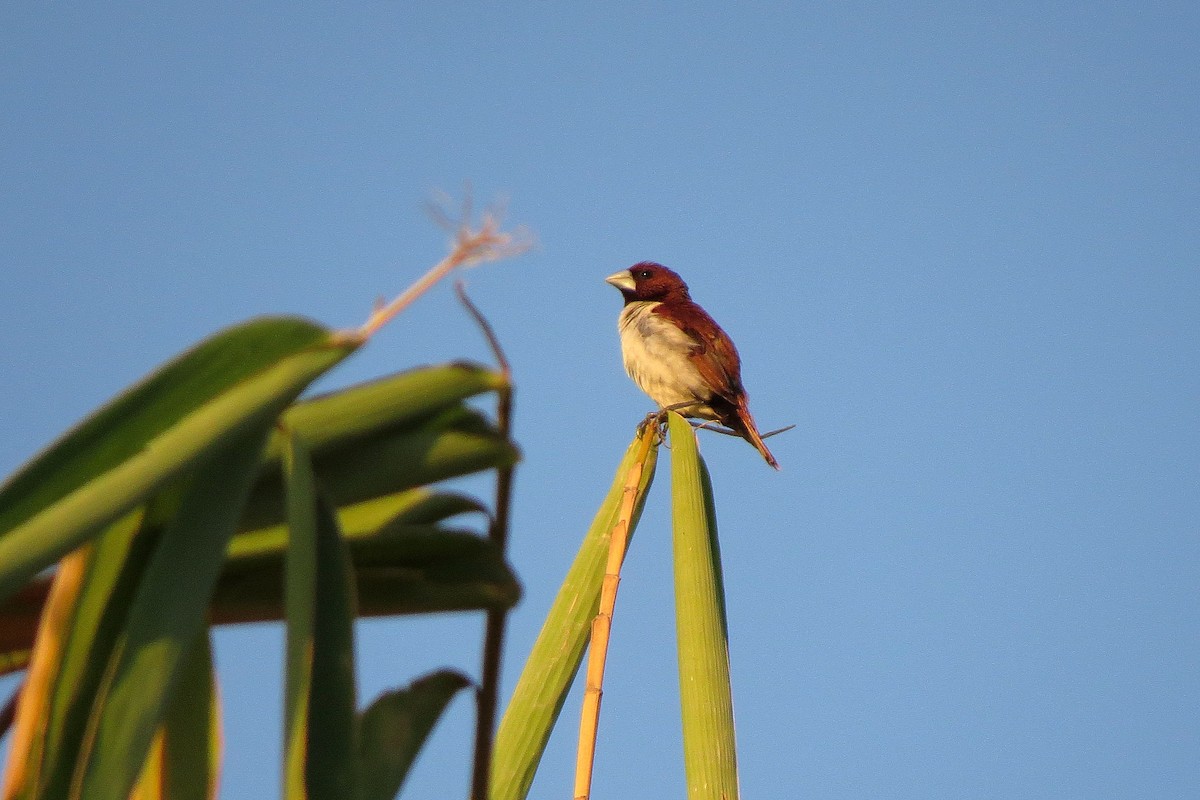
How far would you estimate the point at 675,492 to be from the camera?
196cm

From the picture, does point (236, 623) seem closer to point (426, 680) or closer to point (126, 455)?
point (426, 680)

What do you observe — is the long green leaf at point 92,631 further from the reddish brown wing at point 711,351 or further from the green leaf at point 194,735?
the reddish brown wing at point 711,351

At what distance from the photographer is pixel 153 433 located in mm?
942

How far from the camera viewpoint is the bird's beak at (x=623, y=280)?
360 inches

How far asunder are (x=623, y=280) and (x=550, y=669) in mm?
7584

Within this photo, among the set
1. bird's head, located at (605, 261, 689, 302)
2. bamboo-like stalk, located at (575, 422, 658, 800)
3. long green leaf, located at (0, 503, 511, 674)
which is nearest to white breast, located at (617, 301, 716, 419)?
bird's head, located at (605, 261, 689, 302)

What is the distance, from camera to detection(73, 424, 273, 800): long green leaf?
89 cm

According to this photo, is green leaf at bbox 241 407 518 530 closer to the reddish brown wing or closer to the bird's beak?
the reddish brown wing

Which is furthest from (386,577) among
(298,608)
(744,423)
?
(744,423)

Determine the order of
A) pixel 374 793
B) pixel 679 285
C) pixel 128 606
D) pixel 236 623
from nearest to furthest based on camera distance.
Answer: pixel 128 606 < pixel 374 793 < pixel 236 623 < pixel 679 285

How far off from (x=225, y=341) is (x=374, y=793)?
455 millimetres

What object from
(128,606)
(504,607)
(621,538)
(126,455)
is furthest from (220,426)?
(621,538)

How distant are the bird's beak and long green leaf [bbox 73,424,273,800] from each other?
323 inches

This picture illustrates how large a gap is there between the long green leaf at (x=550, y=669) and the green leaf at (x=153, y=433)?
0.78 m
